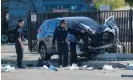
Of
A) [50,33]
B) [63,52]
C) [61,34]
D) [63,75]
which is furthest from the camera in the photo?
[50,33]

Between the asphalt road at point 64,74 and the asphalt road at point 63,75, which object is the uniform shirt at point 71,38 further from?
the asphalt road at point 63,75

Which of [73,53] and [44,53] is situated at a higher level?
[73,53]

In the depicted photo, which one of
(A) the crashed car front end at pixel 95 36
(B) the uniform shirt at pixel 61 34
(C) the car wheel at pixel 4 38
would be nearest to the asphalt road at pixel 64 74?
(B) the uniform shirt at pixel 61 34

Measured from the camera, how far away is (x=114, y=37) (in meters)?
18.6

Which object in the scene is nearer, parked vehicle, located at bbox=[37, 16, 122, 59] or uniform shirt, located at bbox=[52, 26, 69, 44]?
uniform shirt, located at bbox=[52, 26, 69, 44]

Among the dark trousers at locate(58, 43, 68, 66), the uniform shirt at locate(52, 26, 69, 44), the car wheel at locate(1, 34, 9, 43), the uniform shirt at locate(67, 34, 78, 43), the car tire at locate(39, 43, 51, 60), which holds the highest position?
the uniform shirt at locate(52, 26, 69, 44)

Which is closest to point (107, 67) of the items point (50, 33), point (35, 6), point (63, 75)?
point (63, 75)

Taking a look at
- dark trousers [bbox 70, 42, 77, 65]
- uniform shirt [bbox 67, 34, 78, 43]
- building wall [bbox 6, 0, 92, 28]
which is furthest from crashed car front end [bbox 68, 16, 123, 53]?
building wall [bbox 6, 0, 92, 28]

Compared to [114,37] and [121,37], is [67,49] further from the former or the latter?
[121,37]

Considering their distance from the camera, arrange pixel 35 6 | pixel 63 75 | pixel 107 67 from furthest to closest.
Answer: pixel 35 6, pixel 107 67, pixel 63 75

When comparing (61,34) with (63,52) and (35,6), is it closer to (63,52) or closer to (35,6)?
(63,52)

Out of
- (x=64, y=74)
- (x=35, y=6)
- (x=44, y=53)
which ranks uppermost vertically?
(x=35, y=6)

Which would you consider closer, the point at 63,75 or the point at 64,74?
the point at 63,75

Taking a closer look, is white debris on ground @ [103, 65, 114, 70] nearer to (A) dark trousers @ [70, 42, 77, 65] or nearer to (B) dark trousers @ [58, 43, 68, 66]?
(B) dark trousers @ [58, 43, 68, 66]
